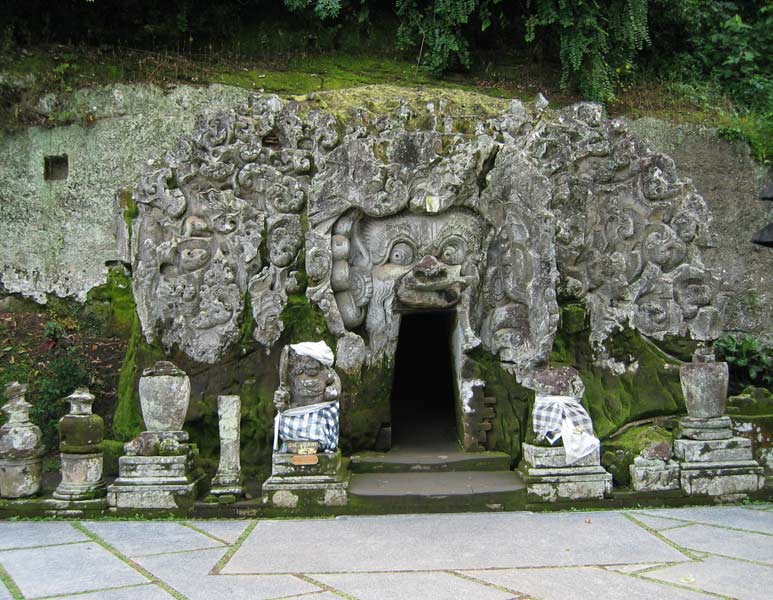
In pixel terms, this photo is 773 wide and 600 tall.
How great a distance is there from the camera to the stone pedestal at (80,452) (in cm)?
736

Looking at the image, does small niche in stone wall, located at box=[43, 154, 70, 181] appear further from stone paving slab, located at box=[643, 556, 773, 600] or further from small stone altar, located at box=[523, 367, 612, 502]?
stone paving slab, located at box=[643, 556, 773, 600]

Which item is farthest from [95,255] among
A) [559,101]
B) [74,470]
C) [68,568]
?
[559,101]

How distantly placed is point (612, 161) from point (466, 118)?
174 centimetres

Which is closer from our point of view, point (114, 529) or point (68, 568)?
point (68, 568)

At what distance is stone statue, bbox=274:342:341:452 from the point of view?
24.6 feet

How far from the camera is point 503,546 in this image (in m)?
6.32

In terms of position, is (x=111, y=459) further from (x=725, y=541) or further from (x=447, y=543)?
(x=725, y=541)

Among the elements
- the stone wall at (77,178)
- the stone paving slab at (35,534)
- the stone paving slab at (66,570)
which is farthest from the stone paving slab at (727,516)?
the stone wall at (77,178)

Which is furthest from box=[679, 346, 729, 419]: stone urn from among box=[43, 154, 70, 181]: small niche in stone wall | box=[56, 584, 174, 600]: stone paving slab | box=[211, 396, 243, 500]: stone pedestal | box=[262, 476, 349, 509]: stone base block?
box=[43, 154, 70, 181]: small niche in stone wall

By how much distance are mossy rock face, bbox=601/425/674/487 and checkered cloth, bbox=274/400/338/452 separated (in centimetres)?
269

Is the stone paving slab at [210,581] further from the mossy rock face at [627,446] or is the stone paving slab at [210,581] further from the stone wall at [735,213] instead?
the stone wall at [735,213]

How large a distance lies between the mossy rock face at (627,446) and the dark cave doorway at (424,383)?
192 centimetres

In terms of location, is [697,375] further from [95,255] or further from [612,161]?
[95,255]

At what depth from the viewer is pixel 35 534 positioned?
6762 millimetres
